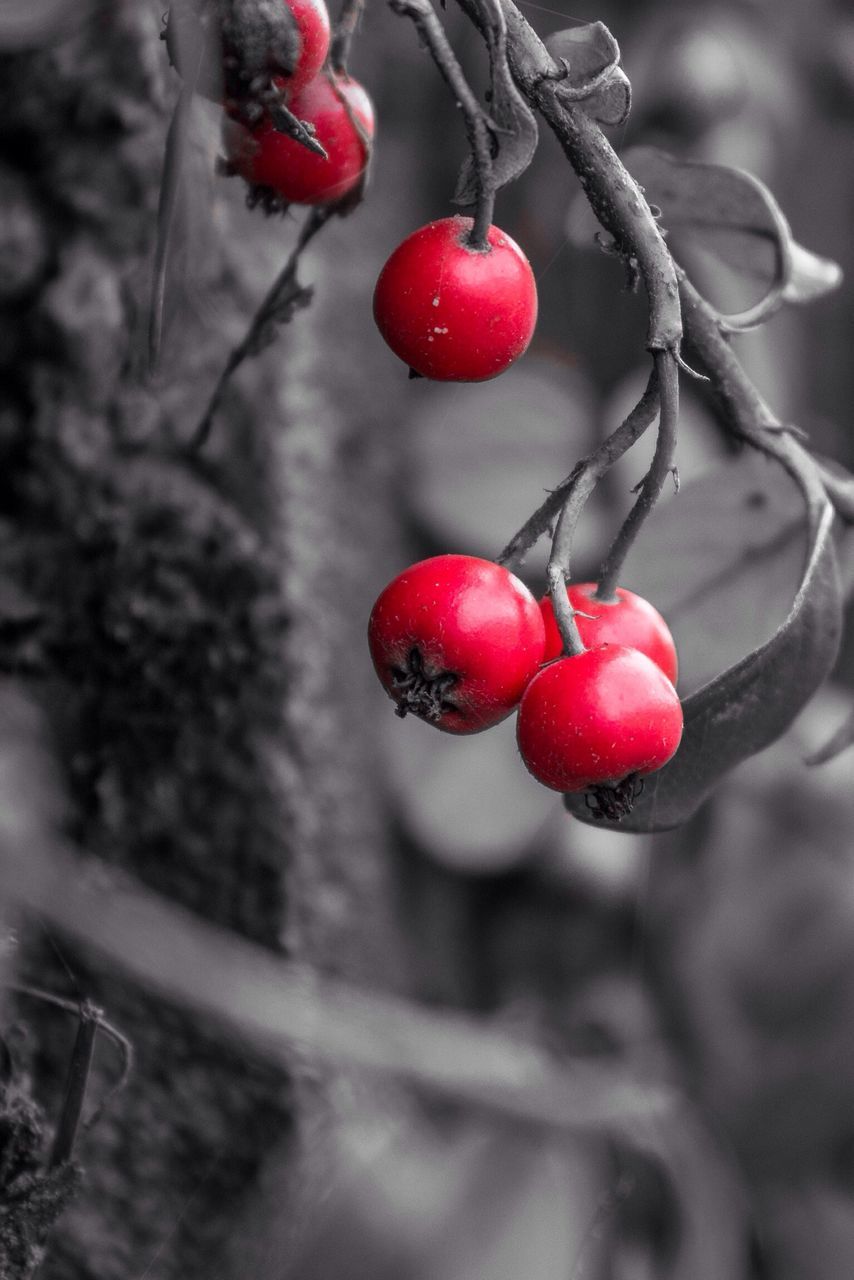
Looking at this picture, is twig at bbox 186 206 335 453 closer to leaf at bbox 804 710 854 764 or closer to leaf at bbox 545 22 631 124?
leaf at bbox 545 22 631 124

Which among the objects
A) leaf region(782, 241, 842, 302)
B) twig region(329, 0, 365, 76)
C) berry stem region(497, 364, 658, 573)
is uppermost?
twig region(329, 0, 365, 76)

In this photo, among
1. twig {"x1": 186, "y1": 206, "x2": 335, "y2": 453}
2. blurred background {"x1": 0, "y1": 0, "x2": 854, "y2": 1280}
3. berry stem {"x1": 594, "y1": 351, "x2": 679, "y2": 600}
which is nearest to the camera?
berry stem {"x1": 594, "y1": 351, "x2": 679, "y2": 600}

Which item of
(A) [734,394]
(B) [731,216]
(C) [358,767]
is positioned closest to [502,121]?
(A) [734,394]

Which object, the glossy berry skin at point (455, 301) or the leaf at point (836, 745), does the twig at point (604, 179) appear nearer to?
the glossy berry skin at point (455, 301)

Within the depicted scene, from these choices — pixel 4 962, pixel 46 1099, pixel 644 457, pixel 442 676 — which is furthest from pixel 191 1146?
pixel 644 457

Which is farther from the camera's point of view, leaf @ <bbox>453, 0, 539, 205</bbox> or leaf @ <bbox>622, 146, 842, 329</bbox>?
leaf @ <bbox>622, 146, 842, 329</bbox>

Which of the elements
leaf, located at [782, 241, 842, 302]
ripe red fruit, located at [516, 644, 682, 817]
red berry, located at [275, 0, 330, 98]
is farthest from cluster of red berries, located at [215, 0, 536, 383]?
leaf, located at [782, 241, 842, 302]

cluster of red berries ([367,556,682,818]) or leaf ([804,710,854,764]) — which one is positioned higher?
cluster of red berries ([367,556,682,818])
